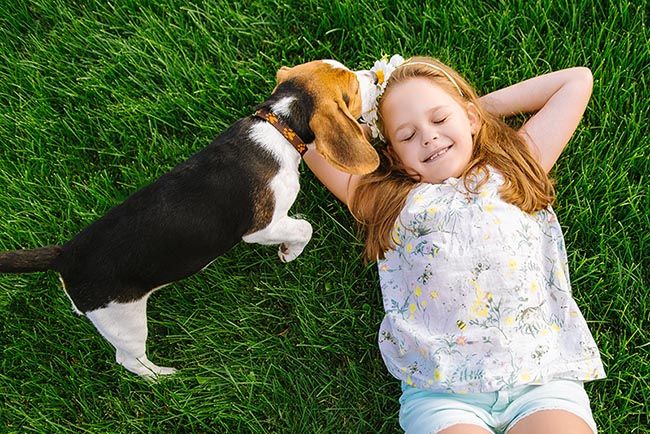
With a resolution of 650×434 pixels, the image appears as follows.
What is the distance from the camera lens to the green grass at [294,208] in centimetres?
362

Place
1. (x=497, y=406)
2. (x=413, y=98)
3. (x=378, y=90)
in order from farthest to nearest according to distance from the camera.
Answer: (x=378, y=90) → (x=413, y=98) → (x=497, y=406)

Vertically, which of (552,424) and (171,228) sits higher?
(171,228)

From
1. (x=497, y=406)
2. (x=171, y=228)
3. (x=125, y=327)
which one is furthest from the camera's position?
(x=125, y=327)

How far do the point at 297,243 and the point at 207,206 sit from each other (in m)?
0.65

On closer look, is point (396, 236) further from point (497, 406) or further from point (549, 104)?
point (549, 104)

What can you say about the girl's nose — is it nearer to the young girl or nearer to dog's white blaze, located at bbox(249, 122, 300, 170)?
the young girl

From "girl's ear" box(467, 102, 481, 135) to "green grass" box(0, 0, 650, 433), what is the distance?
508 millimetres

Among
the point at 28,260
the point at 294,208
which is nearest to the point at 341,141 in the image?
the point at 294,208

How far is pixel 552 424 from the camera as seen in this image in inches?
114

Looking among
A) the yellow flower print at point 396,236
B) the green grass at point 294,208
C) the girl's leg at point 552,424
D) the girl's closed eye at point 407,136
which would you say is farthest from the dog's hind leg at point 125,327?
the girl's leg at point 552,424

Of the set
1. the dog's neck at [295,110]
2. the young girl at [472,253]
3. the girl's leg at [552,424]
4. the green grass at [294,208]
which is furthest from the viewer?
the green grass at [294,208]

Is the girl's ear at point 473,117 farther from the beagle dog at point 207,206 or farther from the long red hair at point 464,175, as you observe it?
the beagle dog at point 207,206

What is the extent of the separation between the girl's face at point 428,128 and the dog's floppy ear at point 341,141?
0.27 meters

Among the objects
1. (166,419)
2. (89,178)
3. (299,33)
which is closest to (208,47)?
(299,33)
